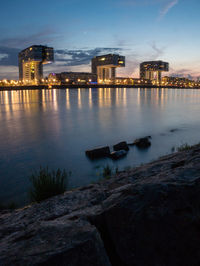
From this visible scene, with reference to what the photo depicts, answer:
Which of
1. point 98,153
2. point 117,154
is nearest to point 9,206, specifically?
point 98,153

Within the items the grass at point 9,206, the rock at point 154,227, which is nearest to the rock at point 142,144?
the grass at point 9,206

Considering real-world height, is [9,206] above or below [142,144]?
below

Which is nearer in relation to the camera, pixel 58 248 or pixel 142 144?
pixel 58 248

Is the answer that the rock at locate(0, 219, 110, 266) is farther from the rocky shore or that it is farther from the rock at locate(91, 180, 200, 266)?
the rock at locate(91, 180, 200, 266)

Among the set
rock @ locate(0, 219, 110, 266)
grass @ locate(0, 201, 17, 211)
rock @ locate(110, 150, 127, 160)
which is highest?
rock @ locate(0, 219, 110, 266)

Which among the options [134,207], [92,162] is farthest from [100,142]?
[134,207]

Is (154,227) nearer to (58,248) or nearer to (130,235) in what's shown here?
(130,235)

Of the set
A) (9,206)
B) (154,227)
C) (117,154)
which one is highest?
(154,227)

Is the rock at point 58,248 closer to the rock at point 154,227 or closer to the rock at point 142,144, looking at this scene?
the rock at point 154,227

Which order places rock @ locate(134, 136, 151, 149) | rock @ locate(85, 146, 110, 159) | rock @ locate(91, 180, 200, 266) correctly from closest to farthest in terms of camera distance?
rock @ locate(91, 180, 200, 266) < rock @ locate(85, 146, 110, 159) < rock @ locate(134, 136, 151, 149)

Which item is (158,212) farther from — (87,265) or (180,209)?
(87,265)

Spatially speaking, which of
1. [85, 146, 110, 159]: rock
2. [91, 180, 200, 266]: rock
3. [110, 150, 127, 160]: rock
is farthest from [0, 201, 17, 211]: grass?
[110, 150, 127, 160]: rock

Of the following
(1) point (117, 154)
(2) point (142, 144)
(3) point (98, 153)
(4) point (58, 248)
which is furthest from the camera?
(2) point (142, 144)

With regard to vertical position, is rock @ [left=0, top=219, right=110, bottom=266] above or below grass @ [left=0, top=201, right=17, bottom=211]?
above
